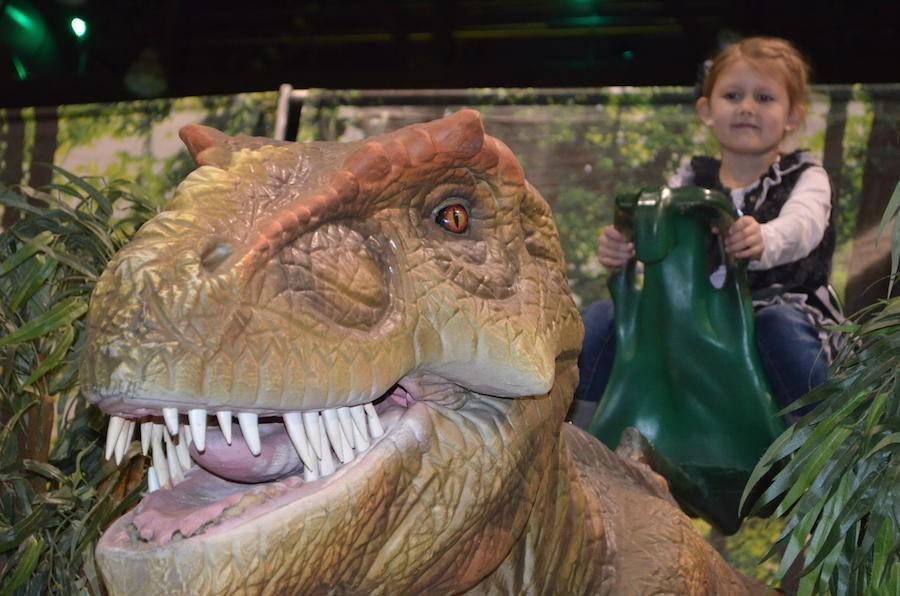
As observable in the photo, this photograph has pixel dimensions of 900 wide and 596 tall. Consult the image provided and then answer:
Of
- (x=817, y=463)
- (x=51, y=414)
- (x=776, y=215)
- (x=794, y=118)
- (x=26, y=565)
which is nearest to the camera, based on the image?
(x=817, y=463)

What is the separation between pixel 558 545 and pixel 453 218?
37cm

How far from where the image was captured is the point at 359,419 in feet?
3.15

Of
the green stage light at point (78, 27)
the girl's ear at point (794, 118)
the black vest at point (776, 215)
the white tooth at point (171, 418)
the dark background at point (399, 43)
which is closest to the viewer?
the white tooth at point (171, 418)

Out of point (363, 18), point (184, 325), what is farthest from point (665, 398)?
point (363, 18)

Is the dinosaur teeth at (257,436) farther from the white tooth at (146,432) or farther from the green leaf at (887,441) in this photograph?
the green leaf at (887,441)

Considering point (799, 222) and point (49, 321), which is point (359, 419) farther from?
point (799, 222)

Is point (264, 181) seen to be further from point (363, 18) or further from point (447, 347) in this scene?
point (363, 18)

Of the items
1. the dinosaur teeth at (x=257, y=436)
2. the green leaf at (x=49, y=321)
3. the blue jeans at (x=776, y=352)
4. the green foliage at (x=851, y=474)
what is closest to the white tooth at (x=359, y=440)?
the dinosaur teeth at (x=257, y=436)

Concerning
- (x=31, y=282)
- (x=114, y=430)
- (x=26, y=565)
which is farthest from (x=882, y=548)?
(x=31, y=282)

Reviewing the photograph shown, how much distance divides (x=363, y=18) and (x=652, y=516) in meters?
2.42

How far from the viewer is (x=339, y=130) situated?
289 cm

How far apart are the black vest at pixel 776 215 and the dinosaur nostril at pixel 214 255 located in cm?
151

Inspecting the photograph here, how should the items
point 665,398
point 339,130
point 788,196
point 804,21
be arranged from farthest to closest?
1. point 804,21
2. point 339,130
3. point 788,196
4. point 665,398

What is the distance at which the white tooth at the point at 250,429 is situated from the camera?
2.90 ft
